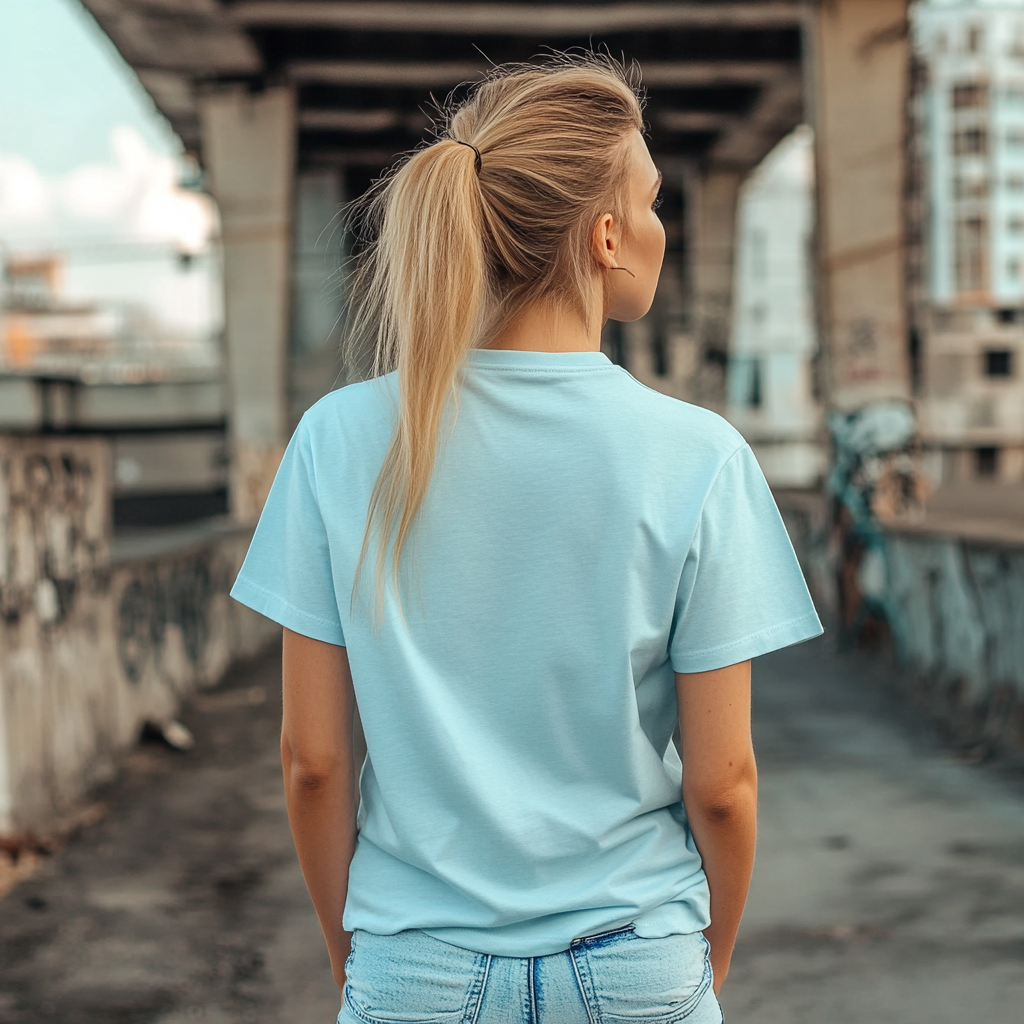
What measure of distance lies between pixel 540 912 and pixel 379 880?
0.66 ft

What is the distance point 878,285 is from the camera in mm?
11086

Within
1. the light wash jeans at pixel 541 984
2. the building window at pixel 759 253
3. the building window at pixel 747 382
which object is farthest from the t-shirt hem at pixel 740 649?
the building window at pixel 759 253

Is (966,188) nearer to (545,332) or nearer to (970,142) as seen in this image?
(970,142)

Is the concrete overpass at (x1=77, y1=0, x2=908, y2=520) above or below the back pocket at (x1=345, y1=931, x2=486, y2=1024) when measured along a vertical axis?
above

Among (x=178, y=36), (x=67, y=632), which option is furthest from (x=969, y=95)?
(x=67, y=632)

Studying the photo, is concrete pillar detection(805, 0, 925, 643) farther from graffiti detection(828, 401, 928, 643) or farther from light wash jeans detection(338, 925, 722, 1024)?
light wash jeans detection(338, 925, 722, 1024)

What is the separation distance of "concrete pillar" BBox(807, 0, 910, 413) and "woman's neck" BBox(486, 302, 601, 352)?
10270 millimetres

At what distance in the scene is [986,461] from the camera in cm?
5684

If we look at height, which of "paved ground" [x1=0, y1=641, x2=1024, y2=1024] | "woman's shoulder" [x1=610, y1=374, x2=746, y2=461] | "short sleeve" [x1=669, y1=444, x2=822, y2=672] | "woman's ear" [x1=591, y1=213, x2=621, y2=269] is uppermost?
"woman's ear" [x1=591, y1=213, x2=621, y2=269]

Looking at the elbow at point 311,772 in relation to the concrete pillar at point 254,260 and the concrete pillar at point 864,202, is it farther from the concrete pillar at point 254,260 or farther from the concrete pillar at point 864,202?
the concrete pillar at point 254,260

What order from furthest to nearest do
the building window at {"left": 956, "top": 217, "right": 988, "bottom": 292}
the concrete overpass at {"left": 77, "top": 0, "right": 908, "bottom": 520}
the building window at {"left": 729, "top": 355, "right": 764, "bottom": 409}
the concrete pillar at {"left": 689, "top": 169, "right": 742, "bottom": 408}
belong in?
the building window at {"left": 956, "top": 217, "right": 988, "bottom": 292} → the building window at {"left": 729, "top": 355, "right": 764, "bottom": 409} → the concrete pillar at {"left": 689, "top": 169, "right": 742, "bottom": 408} → the concrete overpass at {"left": 77, "top": 0, "right": 908, "bottom": 520}

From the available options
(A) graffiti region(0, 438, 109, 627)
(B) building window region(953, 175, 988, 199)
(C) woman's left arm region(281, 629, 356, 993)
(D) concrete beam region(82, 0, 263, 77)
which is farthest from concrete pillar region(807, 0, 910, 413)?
(B) building window region(953, 175, 988, 199)

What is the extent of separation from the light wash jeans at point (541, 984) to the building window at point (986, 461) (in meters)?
59.5

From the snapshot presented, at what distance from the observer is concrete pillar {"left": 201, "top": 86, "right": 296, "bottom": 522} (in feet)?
53.9
